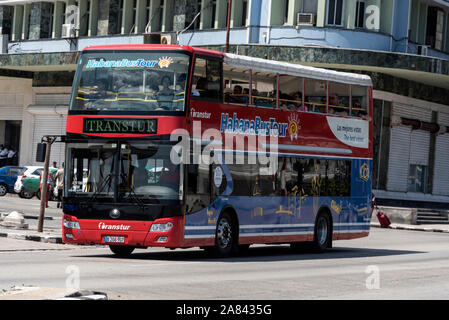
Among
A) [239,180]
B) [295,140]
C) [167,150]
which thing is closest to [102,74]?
[167,150]

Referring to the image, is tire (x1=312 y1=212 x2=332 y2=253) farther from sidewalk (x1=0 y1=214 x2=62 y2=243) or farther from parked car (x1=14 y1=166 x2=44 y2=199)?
parked car (x1=14 y1=166 x2=44 y2=199)

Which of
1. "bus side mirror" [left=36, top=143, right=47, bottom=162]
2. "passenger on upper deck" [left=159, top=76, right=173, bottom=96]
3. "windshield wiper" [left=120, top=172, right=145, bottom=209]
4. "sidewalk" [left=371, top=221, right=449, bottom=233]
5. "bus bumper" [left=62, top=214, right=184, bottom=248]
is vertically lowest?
"sidewalk" [left=371, top=221, right=449, bottom=233]

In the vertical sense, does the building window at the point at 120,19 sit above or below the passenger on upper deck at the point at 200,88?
above

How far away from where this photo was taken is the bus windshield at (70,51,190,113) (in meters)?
19.4

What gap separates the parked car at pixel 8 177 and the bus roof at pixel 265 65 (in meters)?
25.3

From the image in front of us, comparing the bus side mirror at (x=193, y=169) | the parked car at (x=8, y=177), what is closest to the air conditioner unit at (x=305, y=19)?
the parked car at (x=8, y=177)

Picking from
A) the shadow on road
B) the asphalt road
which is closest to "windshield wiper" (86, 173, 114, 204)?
the asphalt road

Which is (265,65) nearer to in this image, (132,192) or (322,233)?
(132,192)

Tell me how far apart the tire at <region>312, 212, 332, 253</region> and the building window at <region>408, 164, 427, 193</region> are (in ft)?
81.3

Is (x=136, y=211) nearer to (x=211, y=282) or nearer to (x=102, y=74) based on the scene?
(x=102, y=74)

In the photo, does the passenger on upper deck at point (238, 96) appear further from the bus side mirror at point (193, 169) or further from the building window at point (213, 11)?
the building window at point (213, 11)

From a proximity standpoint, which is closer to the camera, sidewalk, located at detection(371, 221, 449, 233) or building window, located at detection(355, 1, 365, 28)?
sidewalk, located at detection(371, 221, 449, 233)

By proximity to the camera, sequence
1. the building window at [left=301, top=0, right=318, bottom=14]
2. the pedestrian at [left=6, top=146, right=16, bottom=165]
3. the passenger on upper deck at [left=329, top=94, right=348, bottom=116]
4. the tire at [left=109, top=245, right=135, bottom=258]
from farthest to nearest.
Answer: the pedestrian at [left=6, top=146, right=16, bottom=165]
the building window at [left=301, top=0, right=318, bottom=14]
the passenger on upper deck at [left=329, top=94, right=348, bottom=116]
the tire at [left=109, top=245, right=135, bottom=258]

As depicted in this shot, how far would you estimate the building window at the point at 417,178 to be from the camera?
49188 millimetres
